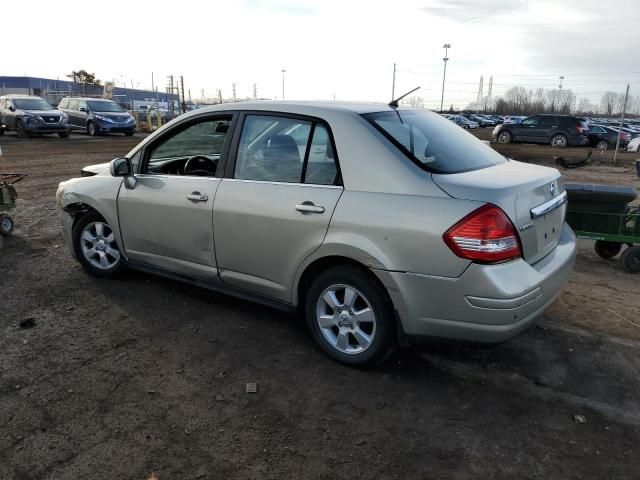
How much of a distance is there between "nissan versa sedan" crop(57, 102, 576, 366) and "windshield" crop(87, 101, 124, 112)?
2326 cm

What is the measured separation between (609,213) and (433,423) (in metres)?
4.22

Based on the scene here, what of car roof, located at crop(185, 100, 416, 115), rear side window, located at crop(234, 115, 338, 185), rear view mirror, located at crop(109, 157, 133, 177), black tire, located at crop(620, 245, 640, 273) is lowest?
black tire, located at crop(620, 245, 640, 273)

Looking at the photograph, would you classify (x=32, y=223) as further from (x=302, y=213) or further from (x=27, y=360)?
(x=302, y=213)

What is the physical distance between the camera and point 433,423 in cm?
301

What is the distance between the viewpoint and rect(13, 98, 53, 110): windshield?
22.6 meters

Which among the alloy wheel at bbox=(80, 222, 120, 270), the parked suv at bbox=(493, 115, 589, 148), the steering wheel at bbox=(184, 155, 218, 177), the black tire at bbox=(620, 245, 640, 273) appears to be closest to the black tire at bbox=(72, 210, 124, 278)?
the alloy wheel at bbox=(80, 222, 120, 270)

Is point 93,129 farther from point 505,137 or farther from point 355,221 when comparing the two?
point 355,221

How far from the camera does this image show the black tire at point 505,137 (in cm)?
2733

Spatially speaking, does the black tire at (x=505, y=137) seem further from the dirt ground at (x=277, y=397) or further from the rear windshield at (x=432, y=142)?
the rear windshield at (x=432, y=142)

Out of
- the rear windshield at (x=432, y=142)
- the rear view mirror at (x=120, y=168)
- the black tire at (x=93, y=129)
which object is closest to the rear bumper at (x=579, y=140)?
the black tire at (x=93, y=129)

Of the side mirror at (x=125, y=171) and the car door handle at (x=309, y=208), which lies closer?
the car door handle at (x=309, y=208)

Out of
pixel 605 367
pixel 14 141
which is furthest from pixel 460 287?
pixel 14 141

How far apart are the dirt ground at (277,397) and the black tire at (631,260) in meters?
1.11

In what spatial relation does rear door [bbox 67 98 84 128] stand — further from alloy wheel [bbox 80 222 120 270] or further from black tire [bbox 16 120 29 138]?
alloy wheel [bbox 80 222 120 270]
